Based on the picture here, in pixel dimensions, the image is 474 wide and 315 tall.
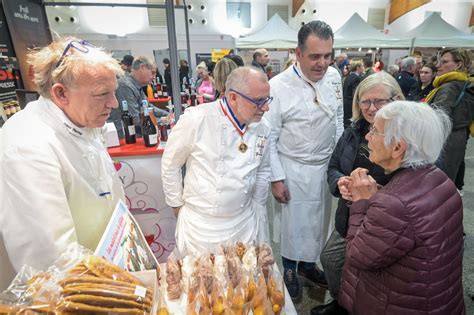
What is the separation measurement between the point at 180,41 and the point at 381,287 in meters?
12.2

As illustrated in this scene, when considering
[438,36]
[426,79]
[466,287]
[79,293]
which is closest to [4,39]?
[79,293]

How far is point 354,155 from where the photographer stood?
1.69 meters

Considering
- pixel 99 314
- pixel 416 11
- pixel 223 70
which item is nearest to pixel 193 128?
pixel 99 314

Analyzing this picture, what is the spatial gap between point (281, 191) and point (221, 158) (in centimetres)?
67

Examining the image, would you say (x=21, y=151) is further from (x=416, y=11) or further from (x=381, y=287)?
(x=416, y=11)

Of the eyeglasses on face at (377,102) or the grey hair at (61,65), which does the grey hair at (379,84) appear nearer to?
the eyeglasses on face at (377,102)

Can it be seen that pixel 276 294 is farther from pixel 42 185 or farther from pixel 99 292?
pixel 42 185

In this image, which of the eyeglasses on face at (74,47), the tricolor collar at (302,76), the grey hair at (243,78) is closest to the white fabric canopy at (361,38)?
the tricolor collar at (302,76)

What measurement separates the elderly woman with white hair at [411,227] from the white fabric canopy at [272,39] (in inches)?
287

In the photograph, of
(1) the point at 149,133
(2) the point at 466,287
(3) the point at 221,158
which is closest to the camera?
(3) the point at 221,158

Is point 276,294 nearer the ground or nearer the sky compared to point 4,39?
nearer the ground

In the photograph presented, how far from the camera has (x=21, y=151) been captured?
900mm

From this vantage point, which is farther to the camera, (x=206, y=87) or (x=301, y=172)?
(x=206, y=87)

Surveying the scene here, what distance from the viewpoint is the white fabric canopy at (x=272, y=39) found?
7.93 meters
